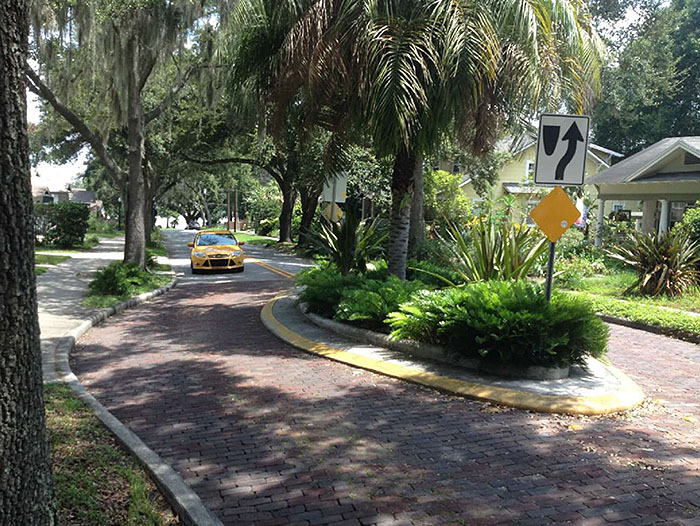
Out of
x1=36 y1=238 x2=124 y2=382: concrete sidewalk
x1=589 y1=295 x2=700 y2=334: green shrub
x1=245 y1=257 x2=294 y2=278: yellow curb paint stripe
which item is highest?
x1=589 y1=295 x2=700 y2=334: green shrub

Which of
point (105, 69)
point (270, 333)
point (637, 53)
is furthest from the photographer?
point (637, 53)

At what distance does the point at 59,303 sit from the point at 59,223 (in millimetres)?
18242

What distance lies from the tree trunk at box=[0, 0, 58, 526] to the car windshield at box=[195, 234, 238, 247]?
20.2 metres

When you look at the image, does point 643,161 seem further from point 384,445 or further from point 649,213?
point 384,445

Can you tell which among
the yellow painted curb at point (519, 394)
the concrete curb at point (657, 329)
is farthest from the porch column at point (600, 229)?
the yellow painted curb at point (519, 394)

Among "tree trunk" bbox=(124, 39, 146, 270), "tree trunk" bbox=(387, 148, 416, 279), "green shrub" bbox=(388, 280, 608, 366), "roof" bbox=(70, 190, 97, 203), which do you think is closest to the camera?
"green shrub" bbox=(388, 280, 608, 366)

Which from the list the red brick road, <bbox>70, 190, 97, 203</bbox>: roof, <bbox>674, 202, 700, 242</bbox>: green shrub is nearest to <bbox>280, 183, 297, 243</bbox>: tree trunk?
<bbox>674, 202, 700, 242</bbox>: green shrub

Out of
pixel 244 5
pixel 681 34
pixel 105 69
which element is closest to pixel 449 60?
pixel 244 5

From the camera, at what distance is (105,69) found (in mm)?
16531

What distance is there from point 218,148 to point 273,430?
27797 mm

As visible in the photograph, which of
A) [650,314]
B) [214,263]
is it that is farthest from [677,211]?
[214,263]

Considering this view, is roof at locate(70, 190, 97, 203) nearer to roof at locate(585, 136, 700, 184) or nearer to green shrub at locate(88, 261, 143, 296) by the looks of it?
roof at locate(585, 136, 700, 184)

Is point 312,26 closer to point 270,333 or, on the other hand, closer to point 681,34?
point 270,333

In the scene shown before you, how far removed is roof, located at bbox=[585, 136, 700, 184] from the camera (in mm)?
24038
